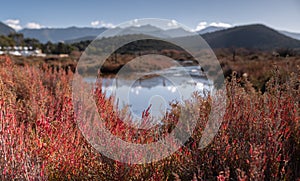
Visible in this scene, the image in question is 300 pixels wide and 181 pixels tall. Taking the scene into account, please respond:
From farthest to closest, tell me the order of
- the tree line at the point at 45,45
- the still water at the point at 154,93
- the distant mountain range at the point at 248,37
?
the tree line at the point at 45,45 < the distant mountain range at the point at 248,37 < the still water at the point at 154,93

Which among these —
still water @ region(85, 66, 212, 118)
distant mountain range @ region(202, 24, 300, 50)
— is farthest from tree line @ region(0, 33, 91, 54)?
still water @ region(85, 66, 212, 118)

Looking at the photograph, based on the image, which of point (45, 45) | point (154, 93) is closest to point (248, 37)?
point (45, 45)

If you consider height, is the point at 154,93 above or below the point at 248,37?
below

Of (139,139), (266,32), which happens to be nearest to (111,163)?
(139,139)

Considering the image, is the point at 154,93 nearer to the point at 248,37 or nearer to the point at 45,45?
the point at 248,37

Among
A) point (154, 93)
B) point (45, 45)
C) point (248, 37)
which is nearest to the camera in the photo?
point (154, 93)

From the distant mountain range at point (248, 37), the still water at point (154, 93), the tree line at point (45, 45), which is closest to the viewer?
the still water at point (154, 93)

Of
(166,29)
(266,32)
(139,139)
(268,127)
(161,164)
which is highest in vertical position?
(266,32)

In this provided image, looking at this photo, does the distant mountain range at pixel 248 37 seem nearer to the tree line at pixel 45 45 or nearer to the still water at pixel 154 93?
the tree line at pixel 45 45

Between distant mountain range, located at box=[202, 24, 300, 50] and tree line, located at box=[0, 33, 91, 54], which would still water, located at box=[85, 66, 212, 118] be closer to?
distant mountain range, located at box=[202, 24, 300, 50]

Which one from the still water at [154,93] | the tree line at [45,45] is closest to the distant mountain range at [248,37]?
the tree line at [45,45]

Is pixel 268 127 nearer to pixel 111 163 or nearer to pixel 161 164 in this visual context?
pixel 161 164
